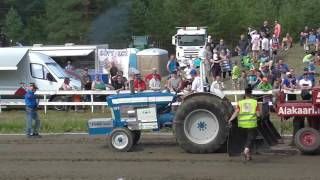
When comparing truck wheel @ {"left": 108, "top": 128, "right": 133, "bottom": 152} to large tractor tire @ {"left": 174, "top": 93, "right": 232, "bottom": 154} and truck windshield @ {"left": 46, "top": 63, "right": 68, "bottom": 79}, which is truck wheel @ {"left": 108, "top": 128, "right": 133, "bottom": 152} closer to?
large tractor tire @ {"left": 174, "top": 93, "right": 232, "bottom": 154}

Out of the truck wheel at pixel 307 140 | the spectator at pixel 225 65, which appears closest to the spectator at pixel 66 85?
the spectator at pixel 225 65

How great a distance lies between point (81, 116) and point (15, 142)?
18.5 ft

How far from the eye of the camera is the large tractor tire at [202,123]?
13.5m

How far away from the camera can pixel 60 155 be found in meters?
14.1

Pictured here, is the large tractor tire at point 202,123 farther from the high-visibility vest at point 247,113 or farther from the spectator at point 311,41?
the spectator at point 311,41

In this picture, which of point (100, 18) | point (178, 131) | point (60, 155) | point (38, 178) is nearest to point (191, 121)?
point (178, 131)

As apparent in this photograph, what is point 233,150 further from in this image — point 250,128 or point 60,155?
point 60,155

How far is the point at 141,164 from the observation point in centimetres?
1276

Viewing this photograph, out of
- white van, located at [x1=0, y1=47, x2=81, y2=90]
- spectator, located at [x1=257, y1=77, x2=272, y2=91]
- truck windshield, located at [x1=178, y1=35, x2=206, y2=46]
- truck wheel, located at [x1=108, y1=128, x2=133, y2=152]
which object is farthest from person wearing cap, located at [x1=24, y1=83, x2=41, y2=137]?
truck windshield, located at [x1=178, y1=35, x2=206, y2=46]

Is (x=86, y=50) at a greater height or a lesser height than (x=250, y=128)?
greater

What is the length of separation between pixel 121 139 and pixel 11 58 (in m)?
13.9

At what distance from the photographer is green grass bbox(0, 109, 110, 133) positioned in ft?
64.3

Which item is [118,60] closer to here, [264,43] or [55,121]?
[264,43]

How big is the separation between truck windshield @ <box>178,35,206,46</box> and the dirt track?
24099 millimetres
